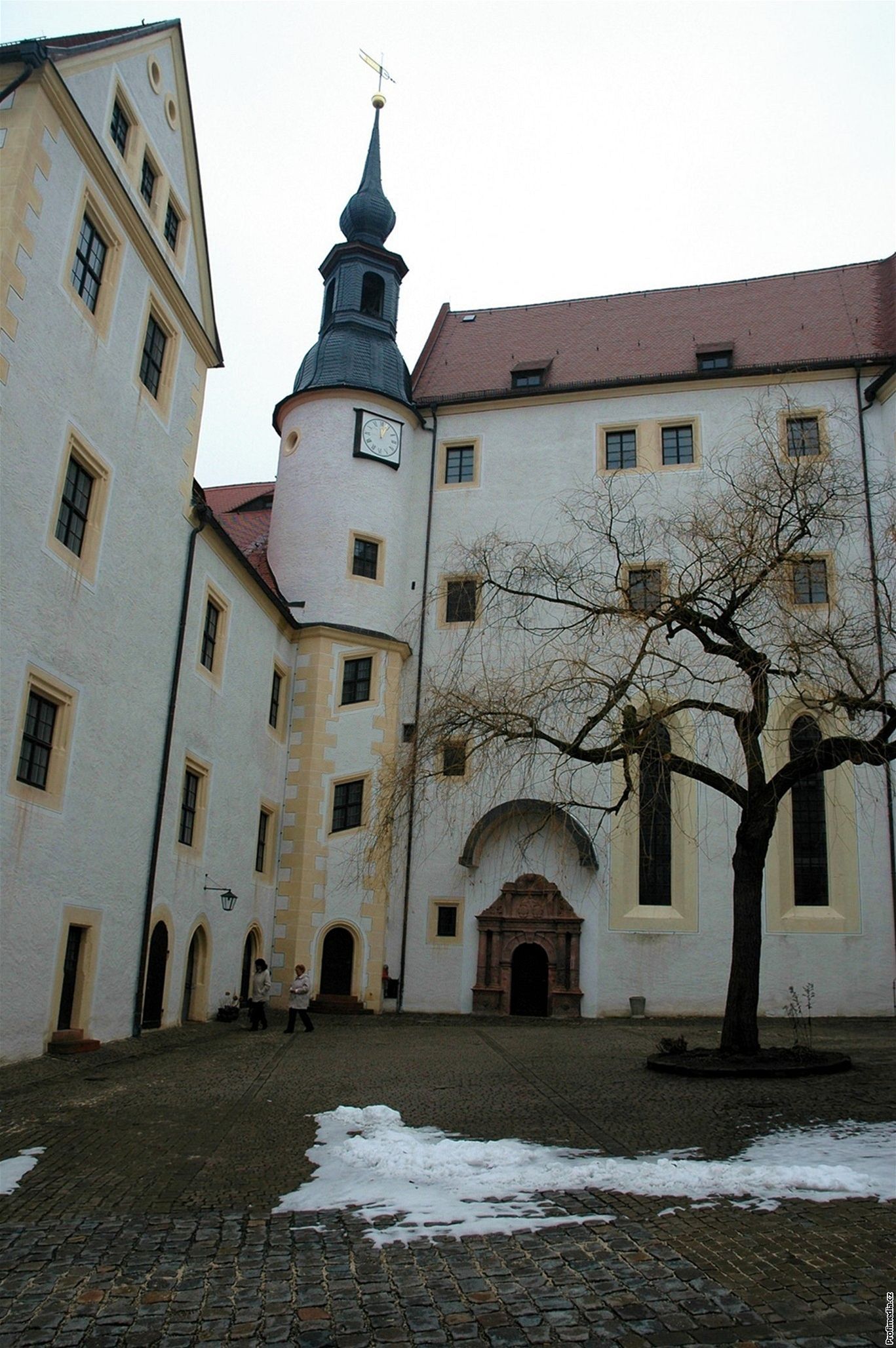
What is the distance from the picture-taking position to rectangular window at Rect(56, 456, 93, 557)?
13.2 meters

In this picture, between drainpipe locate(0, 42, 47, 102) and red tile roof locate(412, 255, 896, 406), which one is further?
red tile roof locate(412, 255, 896, 406)

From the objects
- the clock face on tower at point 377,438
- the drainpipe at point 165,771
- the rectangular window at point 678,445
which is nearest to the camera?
the drainpipe at point 165,771

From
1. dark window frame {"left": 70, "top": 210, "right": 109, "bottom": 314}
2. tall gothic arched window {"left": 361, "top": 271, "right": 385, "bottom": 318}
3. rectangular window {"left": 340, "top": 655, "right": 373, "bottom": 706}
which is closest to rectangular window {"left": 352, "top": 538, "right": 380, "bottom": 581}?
rectangular window {"left": 340, "top": 655, "right": 373, "bottom": 706}

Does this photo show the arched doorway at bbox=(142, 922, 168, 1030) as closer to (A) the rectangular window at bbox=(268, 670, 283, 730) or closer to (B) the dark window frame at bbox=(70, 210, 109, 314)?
(A) the rectangular window at bbox=(268, 670, 283, 730)

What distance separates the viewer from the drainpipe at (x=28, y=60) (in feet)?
40.5

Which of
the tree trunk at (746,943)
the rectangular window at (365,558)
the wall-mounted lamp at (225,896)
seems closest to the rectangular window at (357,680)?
the rectangular window at (365,558)

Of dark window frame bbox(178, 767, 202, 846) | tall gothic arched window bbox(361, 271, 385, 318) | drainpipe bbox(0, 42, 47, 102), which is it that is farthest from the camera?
tall gothic arched window bbox(361, 271, 385, 318)

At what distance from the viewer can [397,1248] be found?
516 cm

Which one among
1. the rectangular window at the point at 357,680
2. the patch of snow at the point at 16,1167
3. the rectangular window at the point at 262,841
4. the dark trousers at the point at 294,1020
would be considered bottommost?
the patch of snow at the point at 16,1167

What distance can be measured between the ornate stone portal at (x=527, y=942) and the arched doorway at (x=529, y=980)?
0.13 ft

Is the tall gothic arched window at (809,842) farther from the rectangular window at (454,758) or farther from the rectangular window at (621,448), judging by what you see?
the rectangular window at (454,758)

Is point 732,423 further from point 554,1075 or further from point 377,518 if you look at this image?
point 554,1075

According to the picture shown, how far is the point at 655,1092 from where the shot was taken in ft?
32.7

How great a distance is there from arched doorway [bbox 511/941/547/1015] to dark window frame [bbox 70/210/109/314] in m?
14.7
